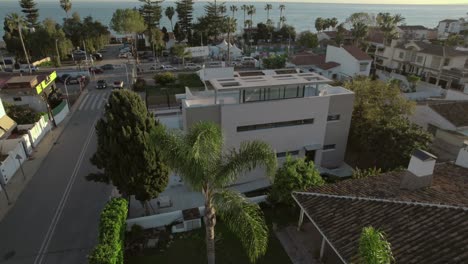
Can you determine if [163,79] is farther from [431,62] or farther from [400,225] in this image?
[431,62]

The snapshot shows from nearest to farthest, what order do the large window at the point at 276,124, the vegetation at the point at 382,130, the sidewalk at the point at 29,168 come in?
1. the sidewalk at the point at 29,168
2. the vegetation at the point at 382,130
3. the large window at the point at 276,124

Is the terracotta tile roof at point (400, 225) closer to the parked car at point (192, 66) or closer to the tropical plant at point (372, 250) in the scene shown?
the tropical plant at point (372, 250)

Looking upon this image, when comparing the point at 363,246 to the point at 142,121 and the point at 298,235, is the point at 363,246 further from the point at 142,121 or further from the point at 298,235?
the point at 142,121

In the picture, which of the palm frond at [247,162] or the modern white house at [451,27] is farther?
the modern white house at [451,27]

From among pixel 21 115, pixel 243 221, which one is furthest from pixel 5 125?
pixel 243 221

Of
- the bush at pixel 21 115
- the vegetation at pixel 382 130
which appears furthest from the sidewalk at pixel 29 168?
the vegetation at pixel 382 130
